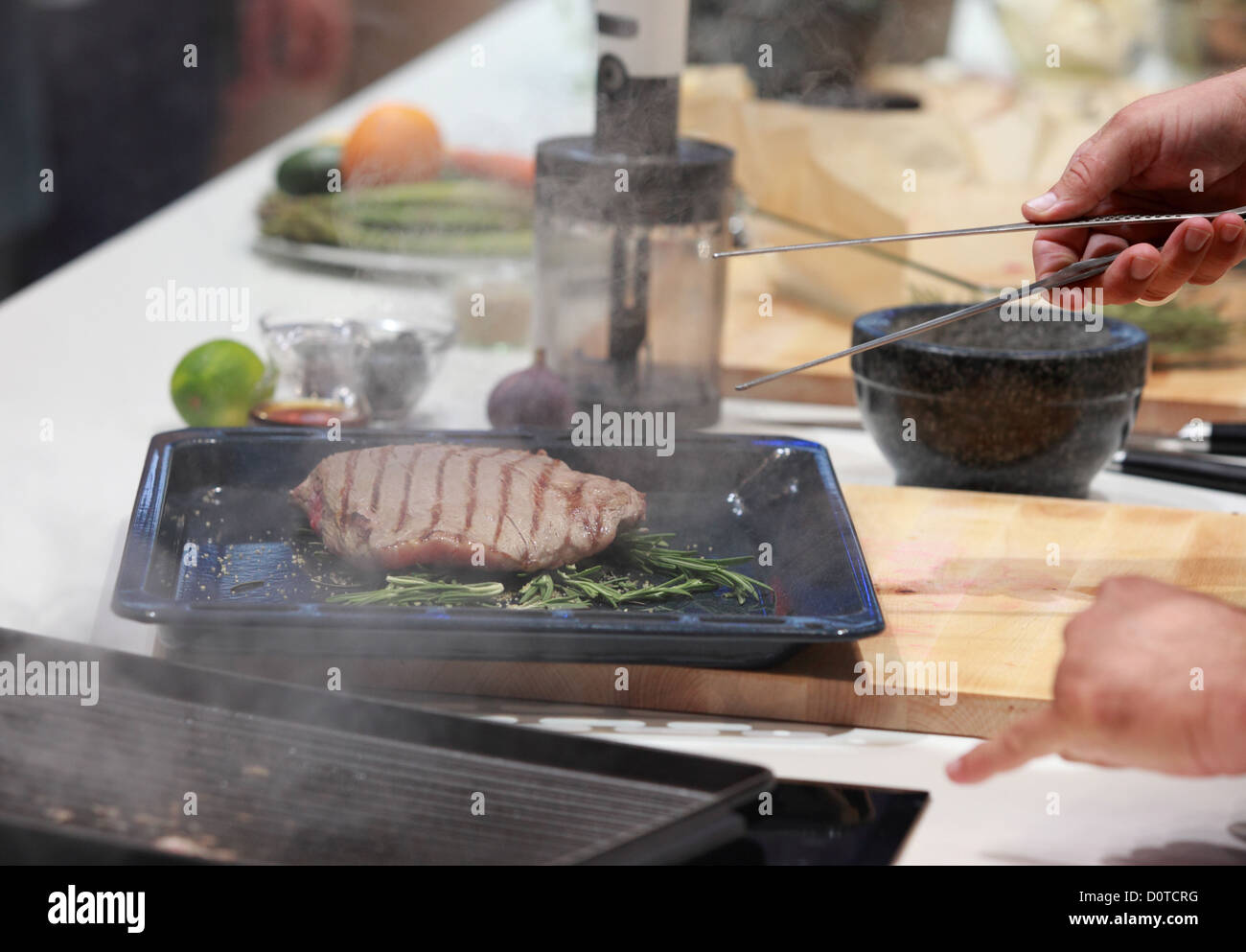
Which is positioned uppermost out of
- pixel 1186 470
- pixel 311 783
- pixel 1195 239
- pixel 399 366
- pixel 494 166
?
pixel 494 166

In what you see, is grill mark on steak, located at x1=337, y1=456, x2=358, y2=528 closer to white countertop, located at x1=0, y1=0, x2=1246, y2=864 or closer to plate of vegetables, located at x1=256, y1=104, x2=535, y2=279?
white countertop, located at x1=0, y1=0, x2=1246, y2=864

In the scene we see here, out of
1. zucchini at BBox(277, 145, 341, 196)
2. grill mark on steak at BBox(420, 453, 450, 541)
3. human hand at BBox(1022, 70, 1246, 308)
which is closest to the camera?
grill mark on steak at BBox(420, 453, 450, 541)

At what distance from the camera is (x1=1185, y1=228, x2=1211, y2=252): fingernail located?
122 centimetres

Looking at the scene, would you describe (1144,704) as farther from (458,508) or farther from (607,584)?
(458,508)

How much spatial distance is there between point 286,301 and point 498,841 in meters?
1.57

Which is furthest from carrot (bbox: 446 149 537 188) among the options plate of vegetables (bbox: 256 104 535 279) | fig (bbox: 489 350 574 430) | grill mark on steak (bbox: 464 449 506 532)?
grill mark on steak (bbox: 464 449 506 532)

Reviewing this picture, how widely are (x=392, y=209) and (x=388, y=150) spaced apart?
105 mm

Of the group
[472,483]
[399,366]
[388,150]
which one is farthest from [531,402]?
[388,150]

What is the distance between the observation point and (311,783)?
817 millimetres

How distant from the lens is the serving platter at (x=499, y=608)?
987 millimetres

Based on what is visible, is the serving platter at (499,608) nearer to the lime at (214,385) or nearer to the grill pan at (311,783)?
the grill pan at (311,783)

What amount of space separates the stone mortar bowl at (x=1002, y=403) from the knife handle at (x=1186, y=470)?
11cm

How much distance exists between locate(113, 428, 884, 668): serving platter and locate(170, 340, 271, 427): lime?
273 millimetres

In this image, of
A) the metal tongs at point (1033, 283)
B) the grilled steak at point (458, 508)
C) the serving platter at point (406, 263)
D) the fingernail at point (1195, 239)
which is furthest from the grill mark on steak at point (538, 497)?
the serving platter at point (406, 263)
